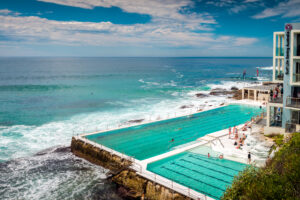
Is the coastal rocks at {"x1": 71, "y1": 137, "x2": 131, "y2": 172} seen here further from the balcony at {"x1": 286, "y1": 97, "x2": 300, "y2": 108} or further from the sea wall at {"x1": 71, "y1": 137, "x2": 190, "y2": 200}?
the balcony at {"x1": 286, "y1": 97, "x2": 300, "y2": 108}

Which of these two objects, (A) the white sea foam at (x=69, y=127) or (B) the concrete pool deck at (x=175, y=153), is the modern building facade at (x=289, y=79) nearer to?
(B) the concrete pool deck at (x=175, y=153)

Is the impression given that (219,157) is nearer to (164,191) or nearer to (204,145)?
(204,145)

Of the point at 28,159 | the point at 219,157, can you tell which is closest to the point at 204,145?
the point at 219,157

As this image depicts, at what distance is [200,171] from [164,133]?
27.5 feet

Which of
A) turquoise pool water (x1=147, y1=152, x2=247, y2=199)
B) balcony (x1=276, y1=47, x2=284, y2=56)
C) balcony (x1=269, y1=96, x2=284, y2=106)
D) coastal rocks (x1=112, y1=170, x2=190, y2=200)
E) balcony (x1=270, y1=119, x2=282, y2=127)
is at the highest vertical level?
balcony (x1=276, y1=47, x2=284, y2=56)

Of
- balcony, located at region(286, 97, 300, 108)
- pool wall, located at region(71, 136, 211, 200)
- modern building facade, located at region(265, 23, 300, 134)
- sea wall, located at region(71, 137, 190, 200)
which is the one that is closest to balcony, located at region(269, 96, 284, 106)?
modern building facade, located at region(265, 23, 300, 134)

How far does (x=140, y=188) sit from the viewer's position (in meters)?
14.3

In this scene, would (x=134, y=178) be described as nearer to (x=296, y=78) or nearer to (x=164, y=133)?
(x=164, y=133)

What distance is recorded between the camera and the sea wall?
13.3 metres

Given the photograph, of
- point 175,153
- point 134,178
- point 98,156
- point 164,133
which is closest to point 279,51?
point 175,153

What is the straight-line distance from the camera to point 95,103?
143 ft

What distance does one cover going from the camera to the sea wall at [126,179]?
522 inches

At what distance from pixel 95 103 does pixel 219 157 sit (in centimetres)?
3069

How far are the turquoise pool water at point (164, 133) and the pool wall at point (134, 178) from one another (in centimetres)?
132
